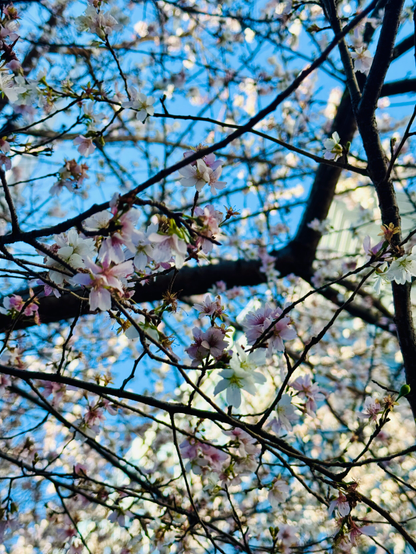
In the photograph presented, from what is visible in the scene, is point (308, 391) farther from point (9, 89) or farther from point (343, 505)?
point (9, 89)

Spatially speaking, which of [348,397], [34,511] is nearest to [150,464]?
[34,511]

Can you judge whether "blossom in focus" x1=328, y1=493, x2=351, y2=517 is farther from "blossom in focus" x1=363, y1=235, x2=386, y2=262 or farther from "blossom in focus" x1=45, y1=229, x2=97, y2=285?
"blossom in focus" x1=45, y1=229, x2=97, y2=285

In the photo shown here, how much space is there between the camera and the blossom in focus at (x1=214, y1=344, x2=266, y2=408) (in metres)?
0.93

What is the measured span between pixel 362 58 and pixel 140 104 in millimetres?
910

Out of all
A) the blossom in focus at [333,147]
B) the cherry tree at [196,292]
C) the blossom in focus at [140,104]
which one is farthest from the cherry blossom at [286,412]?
the blossom in focus at [140,104]

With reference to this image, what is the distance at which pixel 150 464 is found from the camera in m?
4.72

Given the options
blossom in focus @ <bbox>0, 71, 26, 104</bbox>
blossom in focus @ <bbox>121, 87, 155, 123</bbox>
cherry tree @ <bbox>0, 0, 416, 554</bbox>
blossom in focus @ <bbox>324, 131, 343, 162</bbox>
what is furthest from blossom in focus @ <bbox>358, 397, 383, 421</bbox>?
blossom in focus @ <bbox>0, 71, 26, 104</bbox>

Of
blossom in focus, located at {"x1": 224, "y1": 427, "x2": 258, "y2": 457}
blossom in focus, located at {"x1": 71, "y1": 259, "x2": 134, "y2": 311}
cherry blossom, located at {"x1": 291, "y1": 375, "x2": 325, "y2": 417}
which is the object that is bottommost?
blossom in focus, located at {"x1": 224, "y1": 427, "x2": 258, "y2": 457}

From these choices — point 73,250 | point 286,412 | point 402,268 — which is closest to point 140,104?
point 73,250

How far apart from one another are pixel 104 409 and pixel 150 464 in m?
3.67

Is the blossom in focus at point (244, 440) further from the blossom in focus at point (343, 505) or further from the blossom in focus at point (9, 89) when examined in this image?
the blossom in focus at point (9, 89)

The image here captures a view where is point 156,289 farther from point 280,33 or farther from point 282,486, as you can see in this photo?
point 280,33

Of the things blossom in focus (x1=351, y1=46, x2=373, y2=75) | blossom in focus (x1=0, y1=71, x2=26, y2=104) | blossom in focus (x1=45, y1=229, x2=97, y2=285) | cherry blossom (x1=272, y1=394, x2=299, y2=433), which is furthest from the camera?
blossom in focus (x1=351, y1=46, x2=373, y2=75)

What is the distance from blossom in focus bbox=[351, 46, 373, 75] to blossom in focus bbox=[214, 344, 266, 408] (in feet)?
4.11
